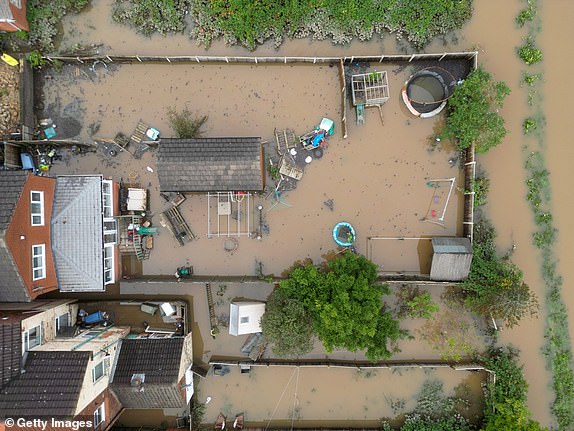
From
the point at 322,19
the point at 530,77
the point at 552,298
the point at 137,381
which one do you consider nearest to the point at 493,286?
the point at 552,298

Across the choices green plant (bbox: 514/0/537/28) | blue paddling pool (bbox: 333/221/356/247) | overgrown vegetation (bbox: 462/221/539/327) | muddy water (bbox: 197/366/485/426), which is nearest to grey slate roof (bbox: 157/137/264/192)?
blue paddling pool (bbox: 333/221/356/247)

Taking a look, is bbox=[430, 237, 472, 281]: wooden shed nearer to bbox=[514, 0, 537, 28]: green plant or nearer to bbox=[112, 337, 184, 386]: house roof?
bbox=[514, 0, 537, 28]: green plant

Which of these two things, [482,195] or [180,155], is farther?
[482,195]

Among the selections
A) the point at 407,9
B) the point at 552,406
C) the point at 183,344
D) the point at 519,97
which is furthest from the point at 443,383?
the point at 407,9

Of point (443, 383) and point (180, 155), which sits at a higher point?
point (180, 155)

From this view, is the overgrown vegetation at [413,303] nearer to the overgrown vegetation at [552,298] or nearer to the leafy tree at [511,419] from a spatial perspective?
the leafy tree at [511,419]

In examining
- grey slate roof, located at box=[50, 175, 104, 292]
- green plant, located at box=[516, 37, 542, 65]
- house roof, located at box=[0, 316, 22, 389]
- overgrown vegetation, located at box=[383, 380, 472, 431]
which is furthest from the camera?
overgrown vegetation, located at box=[383, 380, 472, 431]

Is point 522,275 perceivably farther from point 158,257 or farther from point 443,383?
point 158,257
